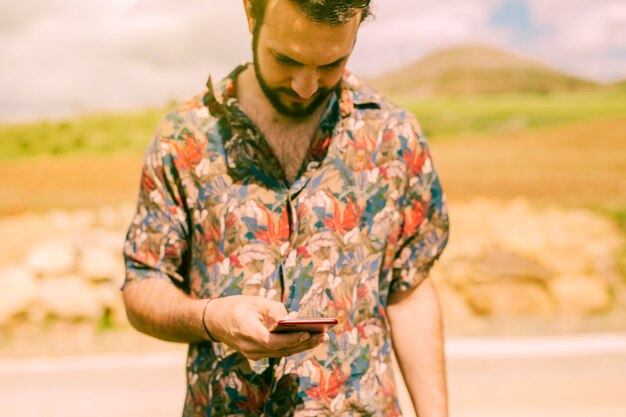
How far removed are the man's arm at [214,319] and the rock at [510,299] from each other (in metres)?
3.12

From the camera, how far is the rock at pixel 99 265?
156 inches

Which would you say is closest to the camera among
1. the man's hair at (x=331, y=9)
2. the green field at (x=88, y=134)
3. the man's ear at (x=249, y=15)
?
the man's hair at (x=331, y=9)

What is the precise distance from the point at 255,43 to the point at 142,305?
0.41 metres

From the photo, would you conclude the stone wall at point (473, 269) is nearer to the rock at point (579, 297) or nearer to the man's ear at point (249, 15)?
the rock at point (579, 297)

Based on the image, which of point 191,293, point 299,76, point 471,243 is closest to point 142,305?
point 191,293

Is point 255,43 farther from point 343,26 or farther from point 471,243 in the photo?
point 471,243

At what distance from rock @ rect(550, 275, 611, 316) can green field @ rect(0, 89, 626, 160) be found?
1122 millimetres

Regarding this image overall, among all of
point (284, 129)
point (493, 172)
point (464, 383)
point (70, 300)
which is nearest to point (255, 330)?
point (284, 129)

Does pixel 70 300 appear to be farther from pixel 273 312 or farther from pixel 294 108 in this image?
pixel 273 312

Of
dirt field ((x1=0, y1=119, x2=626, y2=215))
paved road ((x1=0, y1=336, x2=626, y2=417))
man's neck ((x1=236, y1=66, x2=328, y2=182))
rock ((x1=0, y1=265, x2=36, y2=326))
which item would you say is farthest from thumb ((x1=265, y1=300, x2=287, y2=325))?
dirt field ((x1=0, y1=119, x2=626, y2=215))

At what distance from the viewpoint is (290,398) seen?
984 millimetres

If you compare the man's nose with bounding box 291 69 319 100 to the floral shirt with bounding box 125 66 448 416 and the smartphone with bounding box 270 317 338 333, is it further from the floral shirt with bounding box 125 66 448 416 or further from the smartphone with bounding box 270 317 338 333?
the smartphone with bounding box 270 317 338 333

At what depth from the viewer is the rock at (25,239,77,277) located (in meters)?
3.96

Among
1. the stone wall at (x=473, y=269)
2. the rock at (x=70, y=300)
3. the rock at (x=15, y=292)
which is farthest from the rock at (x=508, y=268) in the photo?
the rock at (x=15, y=292)
